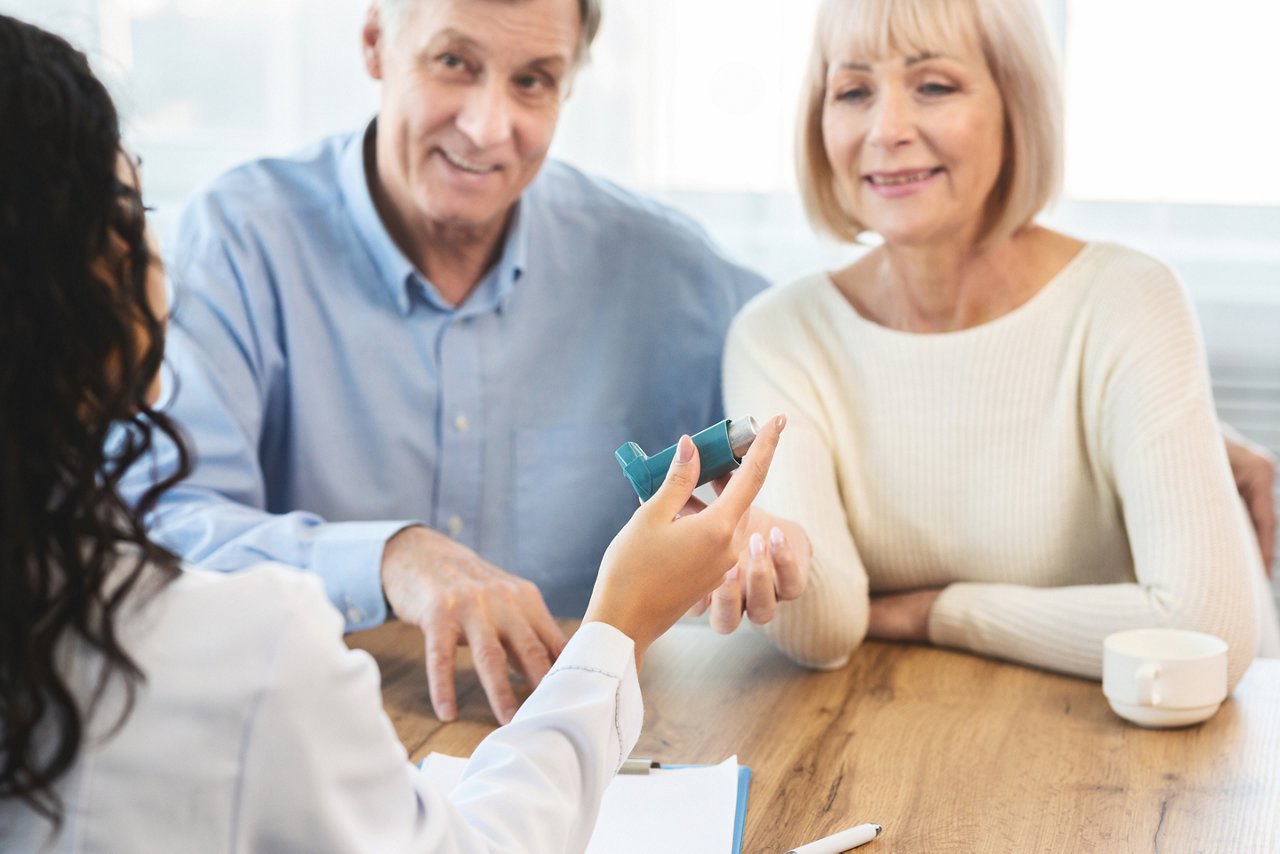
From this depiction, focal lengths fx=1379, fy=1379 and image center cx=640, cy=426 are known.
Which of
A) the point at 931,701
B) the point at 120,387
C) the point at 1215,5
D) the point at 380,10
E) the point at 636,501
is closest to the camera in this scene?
the point at 120,387

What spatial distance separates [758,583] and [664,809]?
29 cm

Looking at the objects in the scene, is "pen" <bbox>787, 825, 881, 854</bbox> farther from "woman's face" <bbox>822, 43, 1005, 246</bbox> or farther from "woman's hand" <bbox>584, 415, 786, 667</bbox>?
"woman's face" <bbox>822, 43, 1005, 246</bbox>

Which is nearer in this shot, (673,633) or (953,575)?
(673,633)

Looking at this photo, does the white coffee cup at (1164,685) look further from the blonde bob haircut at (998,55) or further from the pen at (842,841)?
the blonde bob haircut at (998,55)

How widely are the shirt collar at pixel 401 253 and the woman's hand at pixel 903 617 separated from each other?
26.4 inches

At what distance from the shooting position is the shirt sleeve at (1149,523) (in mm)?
1387

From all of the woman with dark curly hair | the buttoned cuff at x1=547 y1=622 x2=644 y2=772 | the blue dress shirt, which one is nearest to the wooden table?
the buttoned cuff at x1=547 y1=622 x2=644 y2=772

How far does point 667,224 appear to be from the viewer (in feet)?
6.57

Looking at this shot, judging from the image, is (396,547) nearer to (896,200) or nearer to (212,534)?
(212,534)

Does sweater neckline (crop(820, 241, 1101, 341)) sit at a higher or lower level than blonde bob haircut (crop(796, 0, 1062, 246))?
lower

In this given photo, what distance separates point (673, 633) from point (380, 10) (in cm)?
89

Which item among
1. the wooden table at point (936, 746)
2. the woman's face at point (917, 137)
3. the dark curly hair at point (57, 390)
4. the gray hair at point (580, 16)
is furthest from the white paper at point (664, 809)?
the gray hair at point (580, 16)

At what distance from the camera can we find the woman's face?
1597 mm

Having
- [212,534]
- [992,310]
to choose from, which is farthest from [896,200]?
[212,534]
